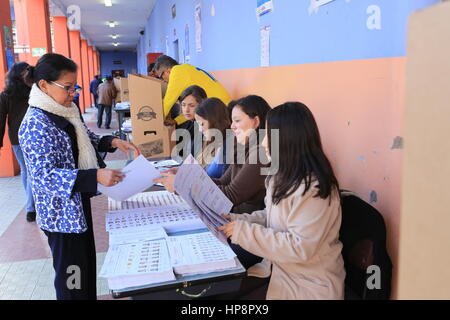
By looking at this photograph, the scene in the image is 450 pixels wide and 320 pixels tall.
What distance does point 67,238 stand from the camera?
1575mm

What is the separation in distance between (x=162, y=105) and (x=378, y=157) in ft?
8.09

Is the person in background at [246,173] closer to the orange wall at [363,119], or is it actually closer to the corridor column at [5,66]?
the orange wall at [363,119]

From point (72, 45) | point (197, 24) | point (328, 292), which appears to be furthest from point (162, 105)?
point (72, 45)

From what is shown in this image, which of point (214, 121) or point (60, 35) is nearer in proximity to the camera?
point (214, 121)

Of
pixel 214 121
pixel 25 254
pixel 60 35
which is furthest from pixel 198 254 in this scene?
Answer: pixel 60 35

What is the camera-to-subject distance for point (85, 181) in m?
1.42

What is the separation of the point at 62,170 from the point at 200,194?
51 cm

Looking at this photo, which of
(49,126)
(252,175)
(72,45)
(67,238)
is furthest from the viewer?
(72,45)

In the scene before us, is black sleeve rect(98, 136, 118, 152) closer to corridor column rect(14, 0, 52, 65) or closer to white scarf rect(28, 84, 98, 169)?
white scarf rect(28, 84, 98, 169)

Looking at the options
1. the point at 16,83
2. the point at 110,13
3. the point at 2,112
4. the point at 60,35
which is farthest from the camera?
the point at 60,35

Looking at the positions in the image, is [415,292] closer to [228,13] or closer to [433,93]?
[433,93]

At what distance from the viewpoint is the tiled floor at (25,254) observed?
235cm

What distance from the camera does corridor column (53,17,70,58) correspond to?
12.2m

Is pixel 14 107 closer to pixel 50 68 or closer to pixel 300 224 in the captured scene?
pixel 50 68
